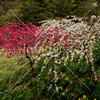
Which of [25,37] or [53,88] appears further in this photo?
[25,37]

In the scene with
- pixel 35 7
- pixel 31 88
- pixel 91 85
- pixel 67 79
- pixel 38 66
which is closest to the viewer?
pixel 91 85

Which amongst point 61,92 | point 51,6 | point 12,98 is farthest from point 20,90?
point 51,6

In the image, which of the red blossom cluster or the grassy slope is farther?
the red blossom cluster

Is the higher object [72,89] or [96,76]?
[96,76]

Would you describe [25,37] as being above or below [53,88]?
above

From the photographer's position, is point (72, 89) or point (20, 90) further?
point (20, 90)

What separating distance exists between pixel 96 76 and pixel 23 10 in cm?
1026

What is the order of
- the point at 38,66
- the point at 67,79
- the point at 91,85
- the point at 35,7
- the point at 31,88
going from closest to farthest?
the point at 91,85 → the point at 67,79 → the point at 31,88 → the point at 38,66 → the point at 35,7

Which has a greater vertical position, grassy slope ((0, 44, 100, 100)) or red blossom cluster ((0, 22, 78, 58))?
red blossom cluster ((0, 22, 78, 58))

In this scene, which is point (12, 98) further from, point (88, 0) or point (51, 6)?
point (88, 0)

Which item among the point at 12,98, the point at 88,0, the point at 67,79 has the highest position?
the point at 88,0

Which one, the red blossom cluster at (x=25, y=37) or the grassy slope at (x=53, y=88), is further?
the red blossom cluster at (x=25, y=37)

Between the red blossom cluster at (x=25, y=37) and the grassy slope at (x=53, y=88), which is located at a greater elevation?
the red blossom cluster at (x=25, y=37)

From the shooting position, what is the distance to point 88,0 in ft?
35.1
